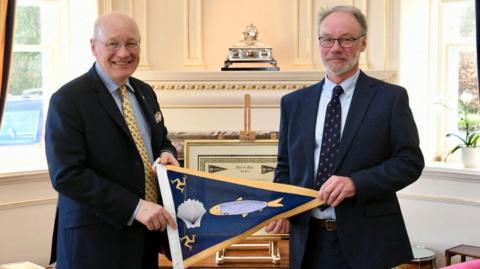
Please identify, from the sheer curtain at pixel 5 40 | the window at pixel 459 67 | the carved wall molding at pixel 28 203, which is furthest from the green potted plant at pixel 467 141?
the sheer curtain at pixel 5 40

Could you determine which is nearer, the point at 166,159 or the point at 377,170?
the point at 377,170

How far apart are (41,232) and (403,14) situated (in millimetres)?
3009

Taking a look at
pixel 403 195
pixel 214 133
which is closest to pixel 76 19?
pixel 214 133

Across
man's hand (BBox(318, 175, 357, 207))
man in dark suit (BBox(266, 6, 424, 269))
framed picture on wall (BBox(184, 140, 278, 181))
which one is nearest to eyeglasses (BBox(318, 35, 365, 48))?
man in dark suit (BBox(266, 6, 424, 269))

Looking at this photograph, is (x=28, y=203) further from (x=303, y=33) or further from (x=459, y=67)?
(x=459, y=67)

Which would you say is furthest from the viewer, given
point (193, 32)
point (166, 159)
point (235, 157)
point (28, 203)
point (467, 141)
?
point (193, 32)

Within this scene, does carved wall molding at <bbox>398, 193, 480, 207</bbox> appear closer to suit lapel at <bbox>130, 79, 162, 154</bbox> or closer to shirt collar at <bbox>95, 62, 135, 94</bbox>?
suit lapel at <bbox>130, 79, 162, 154</bbox>

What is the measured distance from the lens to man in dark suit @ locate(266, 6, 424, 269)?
2.03 metres

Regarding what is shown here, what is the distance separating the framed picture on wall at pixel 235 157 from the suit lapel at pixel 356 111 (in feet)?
4.71

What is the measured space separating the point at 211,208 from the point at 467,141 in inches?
118

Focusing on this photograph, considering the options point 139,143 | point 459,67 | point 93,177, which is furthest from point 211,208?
point 459,67

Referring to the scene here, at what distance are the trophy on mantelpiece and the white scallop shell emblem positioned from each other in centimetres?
244

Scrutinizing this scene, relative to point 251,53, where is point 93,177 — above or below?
below

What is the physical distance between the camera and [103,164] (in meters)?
2.07
